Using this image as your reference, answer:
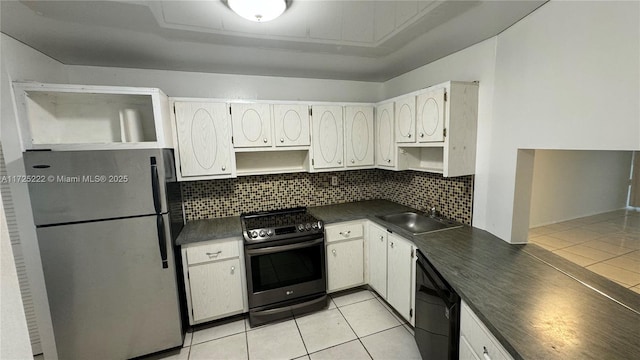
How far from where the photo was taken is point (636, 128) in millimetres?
1127

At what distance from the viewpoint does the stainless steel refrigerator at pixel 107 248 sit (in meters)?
1.72

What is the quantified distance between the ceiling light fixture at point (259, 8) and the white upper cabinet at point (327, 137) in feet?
4.15

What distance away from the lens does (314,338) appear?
7.10ft

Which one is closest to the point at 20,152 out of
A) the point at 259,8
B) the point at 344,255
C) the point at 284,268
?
the point at 259,8

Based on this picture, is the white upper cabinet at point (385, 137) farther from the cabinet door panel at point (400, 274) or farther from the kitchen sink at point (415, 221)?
the cabinet door panel at point (400, 274)

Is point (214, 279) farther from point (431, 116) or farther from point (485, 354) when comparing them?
point (431, 116)

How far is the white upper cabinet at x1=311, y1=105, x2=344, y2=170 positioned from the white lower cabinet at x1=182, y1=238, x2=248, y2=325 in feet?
3.91

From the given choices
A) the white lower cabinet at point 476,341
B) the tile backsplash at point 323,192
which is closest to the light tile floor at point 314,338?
the white lower cabinet at point 476,341

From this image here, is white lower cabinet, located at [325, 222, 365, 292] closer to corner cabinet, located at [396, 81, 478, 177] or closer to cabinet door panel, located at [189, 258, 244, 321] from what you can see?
cabinet door panel, located at [189, 258, 244, 321]

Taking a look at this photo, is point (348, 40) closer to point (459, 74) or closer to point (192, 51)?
point (459, 74)

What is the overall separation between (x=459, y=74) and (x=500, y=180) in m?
0.97

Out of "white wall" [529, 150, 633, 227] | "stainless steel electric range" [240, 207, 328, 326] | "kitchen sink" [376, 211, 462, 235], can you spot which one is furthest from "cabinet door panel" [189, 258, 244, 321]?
"white wall" [529, 150, 633, 227]

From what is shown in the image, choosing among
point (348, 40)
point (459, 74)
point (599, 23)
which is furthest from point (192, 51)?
point (599, 23)

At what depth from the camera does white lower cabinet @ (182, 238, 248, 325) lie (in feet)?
7.16
